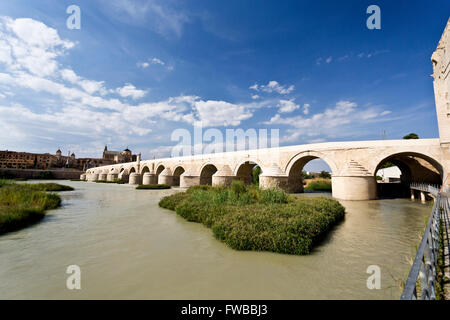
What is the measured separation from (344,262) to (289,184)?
14888 mm

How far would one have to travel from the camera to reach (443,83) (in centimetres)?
1410

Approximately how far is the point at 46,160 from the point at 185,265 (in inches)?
3611

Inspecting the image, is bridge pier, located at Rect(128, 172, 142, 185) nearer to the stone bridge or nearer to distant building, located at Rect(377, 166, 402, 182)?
the stone bridge

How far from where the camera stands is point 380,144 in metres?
14.0

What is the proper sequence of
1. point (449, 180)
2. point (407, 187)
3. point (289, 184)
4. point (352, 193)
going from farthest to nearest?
point (289, 184) < point (407, 187) < point (352, 193) < point (449, 180)

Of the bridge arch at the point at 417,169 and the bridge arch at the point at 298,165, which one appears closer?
the bridge arch at the point at 417,169

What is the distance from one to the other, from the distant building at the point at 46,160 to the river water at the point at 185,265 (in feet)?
276

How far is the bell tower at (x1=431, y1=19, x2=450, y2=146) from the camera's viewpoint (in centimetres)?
1276

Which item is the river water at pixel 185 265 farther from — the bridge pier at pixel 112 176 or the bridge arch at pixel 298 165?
the bridge pier at pixel 112 176

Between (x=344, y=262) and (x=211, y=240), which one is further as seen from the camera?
(x=211, y=240)

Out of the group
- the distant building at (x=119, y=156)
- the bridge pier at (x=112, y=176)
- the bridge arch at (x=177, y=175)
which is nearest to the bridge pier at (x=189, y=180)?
the bridge arch at (x=177, y=175)

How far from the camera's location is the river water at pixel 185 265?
2822 mm
